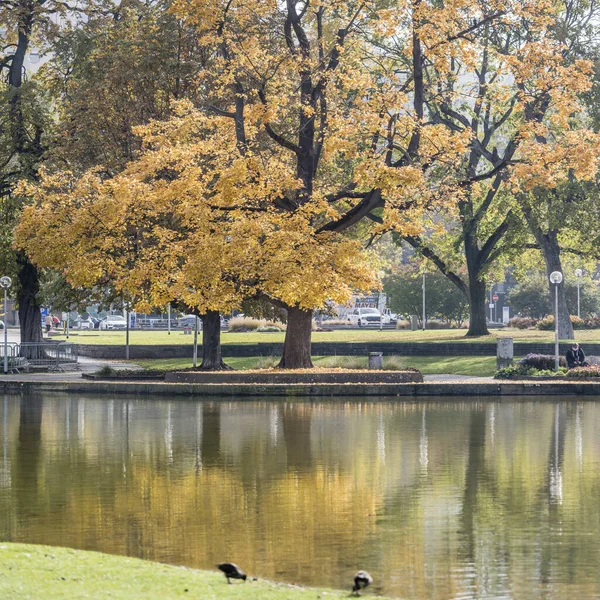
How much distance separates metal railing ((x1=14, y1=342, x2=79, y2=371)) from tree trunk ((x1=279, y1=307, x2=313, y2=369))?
35.4 feet

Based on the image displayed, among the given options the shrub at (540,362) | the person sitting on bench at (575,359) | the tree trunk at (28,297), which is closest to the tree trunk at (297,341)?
the shrub at (540,362)

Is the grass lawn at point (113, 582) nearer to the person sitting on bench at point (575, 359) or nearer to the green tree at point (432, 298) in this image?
the person sitting on bench at point (575, 359)

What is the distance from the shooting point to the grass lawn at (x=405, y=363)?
3819cm

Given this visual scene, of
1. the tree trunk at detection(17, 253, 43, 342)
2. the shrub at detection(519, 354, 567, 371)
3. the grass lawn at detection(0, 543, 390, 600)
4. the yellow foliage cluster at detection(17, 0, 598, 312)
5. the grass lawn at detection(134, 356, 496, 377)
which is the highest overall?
the yellow foliage cluster at detection(17, 0, 598, 312)

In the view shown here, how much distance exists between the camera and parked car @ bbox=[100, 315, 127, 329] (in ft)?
323

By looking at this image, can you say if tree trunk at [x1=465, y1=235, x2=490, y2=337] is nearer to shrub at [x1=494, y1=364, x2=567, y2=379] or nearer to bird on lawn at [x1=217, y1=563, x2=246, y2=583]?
shrub at [x1=494, y1=364, x2=567, y2=379]

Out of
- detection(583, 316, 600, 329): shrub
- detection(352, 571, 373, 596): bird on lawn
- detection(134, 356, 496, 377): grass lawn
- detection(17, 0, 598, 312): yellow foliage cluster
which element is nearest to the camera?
detection(352, 571, 373, 596): bird on lawn

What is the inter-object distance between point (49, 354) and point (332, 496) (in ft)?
104

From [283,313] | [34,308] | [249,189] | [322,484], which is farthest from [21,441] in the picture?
[34,308]

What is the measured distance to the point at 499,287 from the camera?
5266 inches

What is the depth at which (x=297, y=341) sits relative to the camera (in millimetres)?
34438

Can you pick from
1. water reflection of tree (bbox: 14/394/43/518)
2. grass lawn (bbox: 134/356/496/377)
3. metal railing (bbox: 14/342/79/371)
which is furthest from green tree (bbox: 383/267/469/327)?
water reflection of tree (bbox: 14/394/43/518)

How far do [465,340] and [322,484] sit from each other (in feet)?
113

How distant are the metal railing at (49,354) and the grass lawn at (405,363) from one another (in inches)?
109
